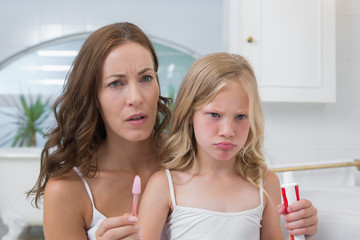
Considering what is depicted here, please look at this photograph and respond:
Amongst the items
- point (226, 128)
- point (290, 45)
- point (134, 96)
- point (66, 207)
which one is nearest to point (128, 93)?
point (134, 96)

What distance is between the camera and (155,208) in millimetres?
1093

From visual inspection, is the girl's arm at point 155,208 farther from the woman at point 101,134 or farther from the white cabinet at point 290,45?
the white cabinet at point 290,45

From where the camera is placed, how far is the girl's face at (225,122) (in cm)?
106

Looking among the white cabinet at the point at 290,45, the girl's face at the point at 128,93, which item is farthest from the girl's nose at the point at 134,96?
the white cabinet at the point at 290,45

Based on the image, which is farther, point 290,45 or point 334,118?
point 334,118

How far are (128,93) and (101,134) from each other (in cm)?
28

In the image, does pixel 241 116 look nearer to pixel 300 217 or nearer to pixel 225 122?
pixel 225 122

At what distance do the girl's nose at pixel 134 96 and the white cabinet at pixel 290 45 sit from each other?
1.54 metres

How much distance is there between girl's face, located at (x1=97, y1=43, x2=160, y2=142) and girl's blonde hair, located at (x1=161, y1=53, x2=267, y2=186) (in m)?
0.09

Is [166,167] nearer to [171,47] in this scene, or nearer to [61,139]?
[61,139]

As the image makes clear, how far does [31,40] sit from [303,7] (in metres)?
2.63

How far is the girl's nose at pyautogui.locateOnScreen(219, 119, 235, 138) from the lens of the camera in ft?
3.40

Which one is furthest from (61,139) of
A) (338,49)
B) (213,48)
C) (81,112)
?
(213,48)

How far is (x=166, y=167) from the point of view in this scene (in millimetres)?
1192
